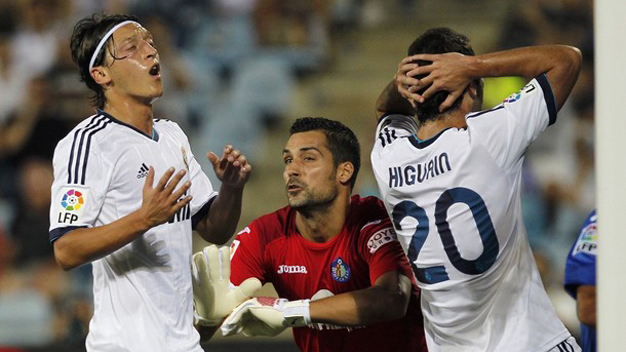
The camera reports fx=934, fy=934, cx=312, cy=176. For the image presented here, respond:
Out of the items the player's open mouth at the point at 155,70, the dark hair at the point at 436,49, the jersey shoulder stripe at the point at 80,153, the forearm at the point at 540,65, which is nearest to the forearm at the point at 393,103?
the dark hair at the point at 436,49

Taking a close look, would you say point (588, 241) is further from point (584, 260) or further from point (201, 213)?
point (201, 213)

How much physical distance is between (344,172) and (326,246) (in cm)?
35

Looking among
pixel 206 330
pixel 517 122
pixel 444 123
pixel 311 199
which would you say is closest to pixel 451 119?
pixel 444 123

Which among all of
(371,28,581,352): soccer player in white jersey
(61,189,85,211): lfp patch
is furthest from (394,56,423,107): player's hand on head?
(61,189,85,211): lfp patch

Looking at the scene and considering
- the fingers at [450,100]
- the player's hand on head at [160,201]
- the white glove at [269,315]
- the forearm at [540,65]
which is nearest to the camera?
the player's hand on head at [160,201]

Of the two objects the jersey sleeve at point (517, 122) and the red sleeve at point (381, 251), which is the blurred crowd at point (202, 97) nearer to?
the red sleeve at point (381, 251)

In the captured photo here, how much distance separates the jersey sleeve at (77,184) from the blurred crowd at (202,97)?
13.1 ft

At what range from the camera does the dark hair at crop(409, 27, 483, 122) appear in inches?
135

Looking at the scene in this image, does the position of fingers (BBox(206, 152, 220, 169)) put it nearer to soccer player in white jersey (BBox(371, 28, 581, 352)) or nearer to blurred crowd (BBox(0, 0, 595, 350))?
soccer player in white jersey (BBox(371, 28, 581, 352))

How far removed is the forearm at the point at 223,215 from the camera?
3.74 meters

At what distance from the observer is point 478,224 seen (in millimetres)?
3330

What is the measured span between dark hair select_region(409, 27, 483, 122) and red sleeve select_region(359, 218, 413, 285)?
681 millimetres

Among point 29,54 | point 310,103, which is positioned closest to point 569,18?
point 310,103

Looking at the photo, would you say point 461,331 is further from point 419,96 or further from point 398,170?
point 419,96
